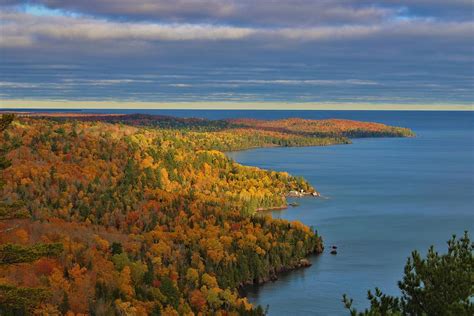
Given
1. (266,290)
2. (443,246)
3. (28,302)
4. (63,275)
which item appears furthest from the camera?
(443,246)

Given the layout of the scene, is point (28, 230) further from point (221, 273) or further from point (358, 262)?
point (358, 262)

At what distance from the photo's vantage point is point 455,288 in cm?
5353

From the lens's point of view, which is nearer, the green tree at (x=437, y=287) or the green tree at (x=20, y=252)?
the green tree at (x=20, y=252)

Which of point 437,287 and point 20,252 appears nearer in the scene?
point 20,252

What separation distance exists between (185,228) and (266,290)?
155ft

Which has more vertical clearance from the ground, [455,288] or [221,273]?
[455,288]

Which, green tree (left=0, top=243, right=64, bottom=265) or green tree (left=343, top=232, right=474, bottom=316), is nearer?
green tree (left=0, top=243, right=64, bottom=265)

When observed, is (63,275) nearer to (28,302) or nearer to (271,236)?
(271,236)

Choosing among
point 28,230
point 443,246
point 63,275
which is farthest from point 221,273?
point 443,246

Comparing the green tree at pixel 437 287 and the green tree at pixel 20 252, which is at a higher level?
the green tree at pixel 20 252

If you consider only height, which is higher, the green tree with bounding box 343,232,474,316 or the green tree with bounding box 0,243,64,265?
the green tree with bounding box 0,243,64,265

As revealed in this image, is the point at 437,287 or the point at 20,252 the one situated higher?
the point at 20,252

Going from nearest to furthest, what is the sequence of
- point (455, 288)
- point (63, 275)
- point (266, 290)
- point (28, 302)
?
point (28, 302) < point (455, 288) < point (63, 275) < point (266, 290)

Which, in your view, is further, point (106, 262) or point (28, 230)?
point (28, 230)
